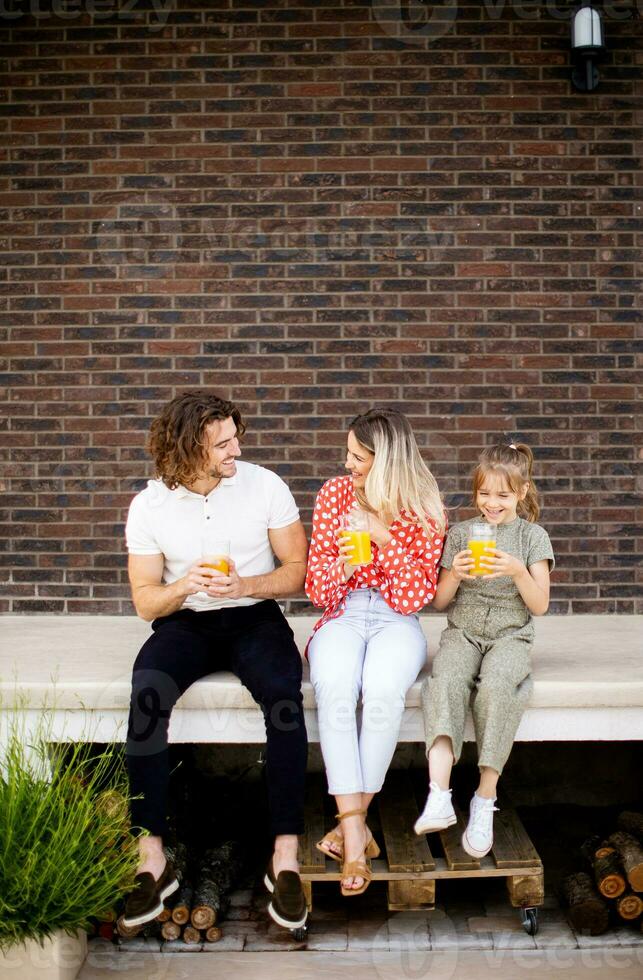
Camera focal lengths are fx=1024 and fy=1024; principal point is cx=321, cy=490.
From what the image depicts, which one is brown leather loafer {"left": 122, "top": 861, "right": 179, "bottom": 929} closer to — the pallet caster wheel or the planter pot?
the planter pot

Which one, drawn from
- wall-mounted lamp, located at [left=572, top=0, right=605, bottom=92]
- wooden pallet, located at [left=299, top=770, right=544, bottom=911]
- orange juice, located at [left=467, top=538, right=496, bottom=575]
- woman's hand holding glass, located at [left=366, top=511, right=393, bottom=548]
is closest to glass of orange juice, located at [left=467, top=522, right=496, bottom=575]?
orange juice, located at [left=467, top=538, right=496, bottom=575]

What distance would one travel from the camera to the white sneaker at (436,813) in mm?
3023

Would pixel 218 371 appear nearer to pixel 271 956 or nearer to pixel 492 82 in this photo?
pixel 492 82

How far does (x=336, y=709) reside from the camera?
310 cm

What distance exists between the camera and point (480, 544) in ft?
10.1

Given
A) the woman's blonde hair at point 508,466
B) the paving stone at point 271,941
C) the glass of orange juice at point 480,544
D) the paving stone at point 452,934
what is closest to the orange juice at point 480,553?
the glass of orange juice at point 480,544

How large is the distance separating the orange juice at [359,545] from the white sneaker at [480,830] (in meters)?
0.80

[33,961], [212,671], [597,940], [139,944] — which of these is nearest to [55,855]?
[33,961]

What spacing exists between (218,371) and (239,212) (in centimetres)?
73

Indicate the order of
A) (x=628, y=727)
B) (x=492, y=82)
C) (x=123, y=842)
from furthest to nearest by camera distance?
(x=492, y=82), (x=628, y=727), (x=123, y=842)

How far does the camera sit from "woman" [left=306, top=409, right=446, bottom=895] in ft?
10.3

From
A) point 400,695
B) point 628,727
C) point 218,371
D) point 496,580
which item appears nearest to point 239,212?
point 218,371

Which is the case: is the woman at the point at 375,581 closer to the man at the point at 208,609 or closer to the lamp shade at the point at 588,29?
the man at the point at 208,609

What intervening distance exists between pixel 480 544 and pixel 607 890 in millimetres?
1197
